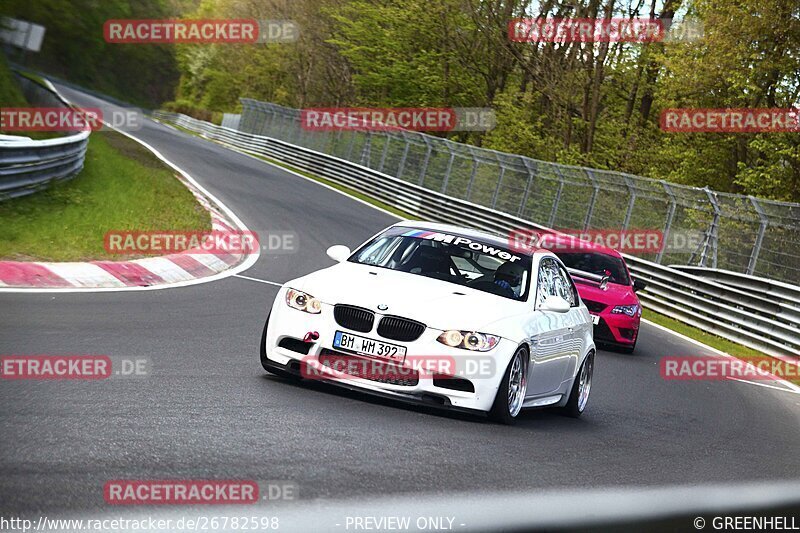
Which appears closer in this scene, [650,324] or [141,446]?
[141,446]

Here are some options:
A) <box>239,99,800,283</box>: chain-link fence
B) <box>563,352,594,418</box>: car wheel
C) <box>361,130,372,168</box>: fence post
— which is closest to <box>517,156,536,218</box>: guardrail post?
<box>239,99,800,283</box>: chain-link fence

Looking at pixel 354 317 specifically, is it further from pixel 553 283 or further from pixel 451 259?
pixel 553 283

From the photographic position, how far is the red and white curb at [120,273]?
467 inches

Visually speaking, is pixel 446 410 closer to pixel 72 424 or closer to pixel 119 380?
pixel 119 380

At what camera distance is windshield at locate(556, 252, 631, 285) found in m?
17.0

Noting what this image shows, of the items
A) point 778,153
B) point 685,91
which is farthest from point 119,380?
point 685,91

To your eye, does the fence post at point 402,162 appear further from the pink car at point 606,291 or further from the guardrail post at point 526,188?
the pink car at point 606,291

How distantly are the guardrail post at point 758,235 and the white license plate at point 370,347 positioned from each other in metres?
15.3

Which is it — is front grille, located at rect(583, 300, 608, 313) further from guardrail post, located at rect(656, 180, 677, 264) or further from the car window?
guardrail post, located at rect(656, 180, 677, 264)

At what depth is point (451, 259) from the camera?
904 centimetres

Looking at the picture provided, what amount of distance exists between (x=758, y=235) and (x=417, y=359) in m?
15.7

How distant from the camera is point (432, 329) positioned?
7648mm

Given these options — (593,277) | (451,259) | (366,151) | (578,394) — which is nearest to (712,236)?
(593,277)

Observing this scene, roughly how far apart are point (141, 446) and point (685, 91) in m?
31.1
